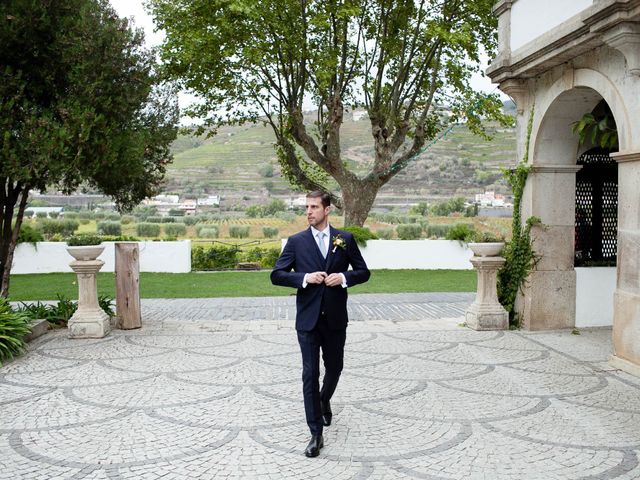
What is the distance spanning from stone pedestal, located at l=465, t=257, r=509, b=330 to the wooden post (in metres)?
5.46

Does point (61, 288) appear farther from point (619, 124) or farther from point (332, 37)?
point (619, 124)

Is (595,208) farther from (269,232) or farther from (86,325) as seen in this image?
(269,232)

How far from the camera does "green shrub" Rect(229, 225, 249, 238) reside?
30.3 m

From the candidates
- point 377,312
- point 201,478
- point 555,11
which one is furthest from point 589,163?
point 201,478

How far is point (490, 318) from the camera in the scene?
9.93 m

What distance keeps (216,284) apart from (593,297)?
10911mm

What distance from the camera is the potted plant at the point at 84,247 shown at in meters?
9.55

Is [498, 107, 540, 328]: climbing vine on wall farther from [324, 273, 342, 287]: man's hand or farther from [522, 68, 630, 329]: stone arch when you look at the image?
[324, 273, 342, 287]: man's hand

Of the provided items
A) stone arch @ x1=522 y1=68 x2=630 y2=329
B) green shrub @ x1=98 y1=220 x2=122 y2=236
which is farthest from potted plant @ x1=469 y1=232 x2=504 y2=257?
green shrub @ x1=98 y1=220 x2=122 y2=236

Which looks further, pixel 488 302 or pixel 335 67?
pixel 335 67

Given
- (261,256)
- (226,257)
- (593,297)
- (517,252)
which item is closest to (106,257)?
(226,257)

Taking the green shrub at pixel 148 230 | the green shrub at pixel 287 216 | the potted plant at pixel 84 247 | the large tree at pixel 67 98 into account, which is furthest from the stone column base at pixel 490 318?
the green shrub at pixel 287 216

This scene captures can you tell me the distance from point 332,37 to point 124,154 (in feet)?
40.0

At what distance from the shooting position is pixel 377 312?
12383 mm
